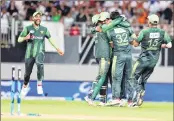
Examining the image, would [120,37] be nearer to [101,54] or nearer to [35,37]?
[101,54]

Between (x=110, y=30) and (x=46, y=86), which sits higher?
(x=110, y=30)

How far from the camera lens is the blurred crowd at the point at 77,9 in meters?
23.3

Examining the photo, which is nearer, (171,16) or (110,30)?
(110,30)

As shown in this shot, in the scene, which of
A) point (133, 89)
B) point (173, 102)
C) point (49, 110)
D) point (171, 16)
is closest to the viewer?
point (49, 110)

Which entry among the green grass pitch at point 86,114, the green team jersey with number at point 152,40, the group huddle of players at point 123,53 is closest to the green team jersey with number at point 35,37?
the group huddle of players at point 123,53

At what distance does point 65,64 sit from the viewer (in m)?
23.2

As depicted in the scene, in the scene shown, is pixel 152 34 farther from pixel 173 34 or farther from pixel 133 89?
pixel 173 34

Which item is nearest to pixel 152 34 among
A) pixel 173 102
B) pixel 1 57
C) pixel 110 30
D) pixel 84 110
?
pixel 110 30

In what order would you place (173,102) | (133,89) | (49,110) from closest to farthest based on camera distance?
1. (49,110)
2. (133,89)
3. (173,102)

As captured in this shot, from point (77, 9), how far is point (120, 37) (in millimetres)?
6604

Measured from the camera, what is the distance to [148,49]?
1786 cm

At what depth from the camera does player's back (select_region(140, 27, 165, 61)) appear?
17594 mm

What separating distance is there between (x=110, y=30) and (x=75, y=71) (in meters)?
5.58

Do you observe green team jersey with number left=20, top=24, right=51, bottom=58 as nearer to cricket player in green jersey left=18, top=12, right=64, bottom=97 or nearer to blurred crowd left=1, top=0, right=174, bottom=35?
cricket player in green jersey left=18, top=12, right=64, bottom=97
